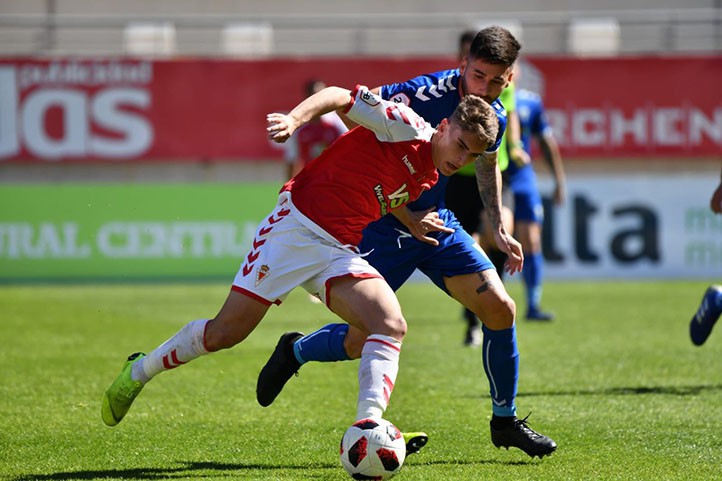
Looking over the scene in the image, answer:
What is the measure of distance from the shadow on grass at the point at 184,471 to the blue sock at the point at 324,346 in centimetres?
97

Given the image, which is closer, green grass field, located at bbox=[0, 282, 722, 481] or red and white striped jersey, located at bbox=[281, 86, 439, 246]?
red and white striped jersey, located at bbox=[281, 86, 439, 246]

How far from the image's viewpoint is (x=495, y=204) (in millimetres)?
6004

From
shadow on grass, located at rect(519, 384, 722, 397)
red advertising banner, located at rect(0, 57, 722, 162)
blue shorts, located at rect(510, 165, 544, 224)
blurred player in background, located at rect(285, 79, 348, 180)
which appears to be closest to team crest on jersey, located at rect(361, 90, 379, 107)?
shadow on grass, located at rect(519, 384, 722, 397)

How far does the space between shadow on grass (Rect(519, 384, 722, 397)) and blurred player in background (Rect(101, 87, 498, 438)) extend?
8.51ft

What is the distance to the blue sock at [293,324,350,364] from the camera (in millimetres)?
6336

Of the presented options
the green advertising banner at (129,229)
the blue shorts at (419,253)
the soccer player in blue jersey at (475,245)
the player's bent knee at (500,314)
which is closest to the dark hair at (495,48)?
the soccer player in blue jersey at (475,245)

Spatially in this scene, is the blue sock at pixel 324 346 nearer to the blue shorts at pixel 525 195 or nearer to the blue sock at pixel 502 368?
the blue sock at pixel 502 368

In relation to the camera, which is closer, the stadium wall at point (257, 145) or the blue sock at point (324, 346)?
the blue sock at point (324, 346)

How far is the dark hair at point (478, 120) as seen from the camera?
5078mm

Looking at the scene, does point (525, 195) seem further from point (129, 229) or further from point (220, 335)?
point (129, 229)

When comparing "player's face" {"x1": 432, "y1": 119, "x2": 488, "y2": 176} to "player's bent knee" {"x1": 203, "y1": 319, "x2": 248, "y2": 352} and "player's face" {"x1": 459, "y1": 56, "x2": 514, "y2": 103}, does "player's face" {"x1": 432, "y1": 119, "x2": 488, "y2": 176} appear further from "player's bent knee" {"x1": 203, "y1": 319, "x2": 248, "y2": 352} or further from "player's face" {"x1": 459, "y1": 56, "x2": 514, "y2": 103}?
"player's bent knee" {"x1": 203, "y1": 319, "x2": 248, "y2": 352}

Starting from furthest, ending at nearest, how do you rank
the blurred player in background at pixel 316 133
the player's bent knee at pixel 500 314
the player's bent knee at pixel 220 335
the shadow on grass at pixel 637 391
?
1. the blurred player in background at pixel 316 133
2. the shadow on grass at pixel 637 391
3. the player's bent knee at pixel 500 314
4. the player's bent knee at pixel 220 335

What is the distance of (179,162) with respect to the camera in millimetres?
21109

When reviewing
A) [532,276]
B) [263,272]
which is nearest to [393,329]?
[263,272]
